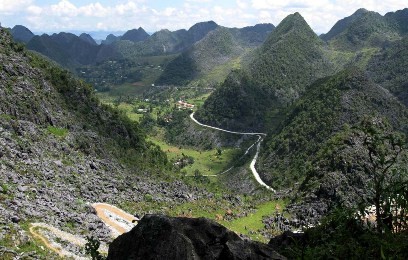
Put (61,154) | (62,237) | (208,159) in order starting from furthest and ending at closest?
(208,159) < (61,154) < (62,237)

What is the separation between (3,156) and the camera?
6097cm

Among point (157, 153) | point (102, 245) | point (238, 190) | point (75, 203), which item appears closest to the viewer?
point (102, 245)

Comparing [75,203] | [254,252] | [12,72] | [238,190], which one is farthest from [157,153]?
[254,252]

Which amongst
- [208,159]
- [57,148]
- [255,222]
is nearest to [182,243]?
[57,148]

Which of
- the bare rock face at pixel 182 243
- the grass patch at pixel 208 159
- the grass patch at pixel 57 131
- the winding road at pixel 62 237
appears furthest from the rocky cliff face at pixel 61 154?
the grass patch at pixel 208 159

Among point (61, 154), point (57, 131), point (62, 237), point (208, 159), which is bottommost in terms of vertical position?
point (208, 159)

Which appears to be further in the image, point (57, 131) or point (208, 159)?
point (208, 159)

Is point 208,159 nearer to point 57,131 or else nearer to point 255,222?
point 255,222

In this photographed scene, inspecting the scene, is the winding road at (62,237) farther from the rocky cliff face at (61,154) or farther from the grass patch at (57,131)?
the grass patch at (57,131)

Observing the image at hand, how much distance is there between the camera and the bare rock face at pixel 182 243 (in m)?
25.6

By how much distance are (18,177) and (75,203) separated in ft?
28.6

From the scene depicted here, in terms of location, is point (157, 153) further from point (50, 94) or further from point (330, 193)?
point (330, 193)

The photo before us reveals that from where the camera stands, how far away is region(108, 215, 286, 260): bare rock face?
25562 millimetres

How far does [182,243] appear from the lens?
25641 millimetres
